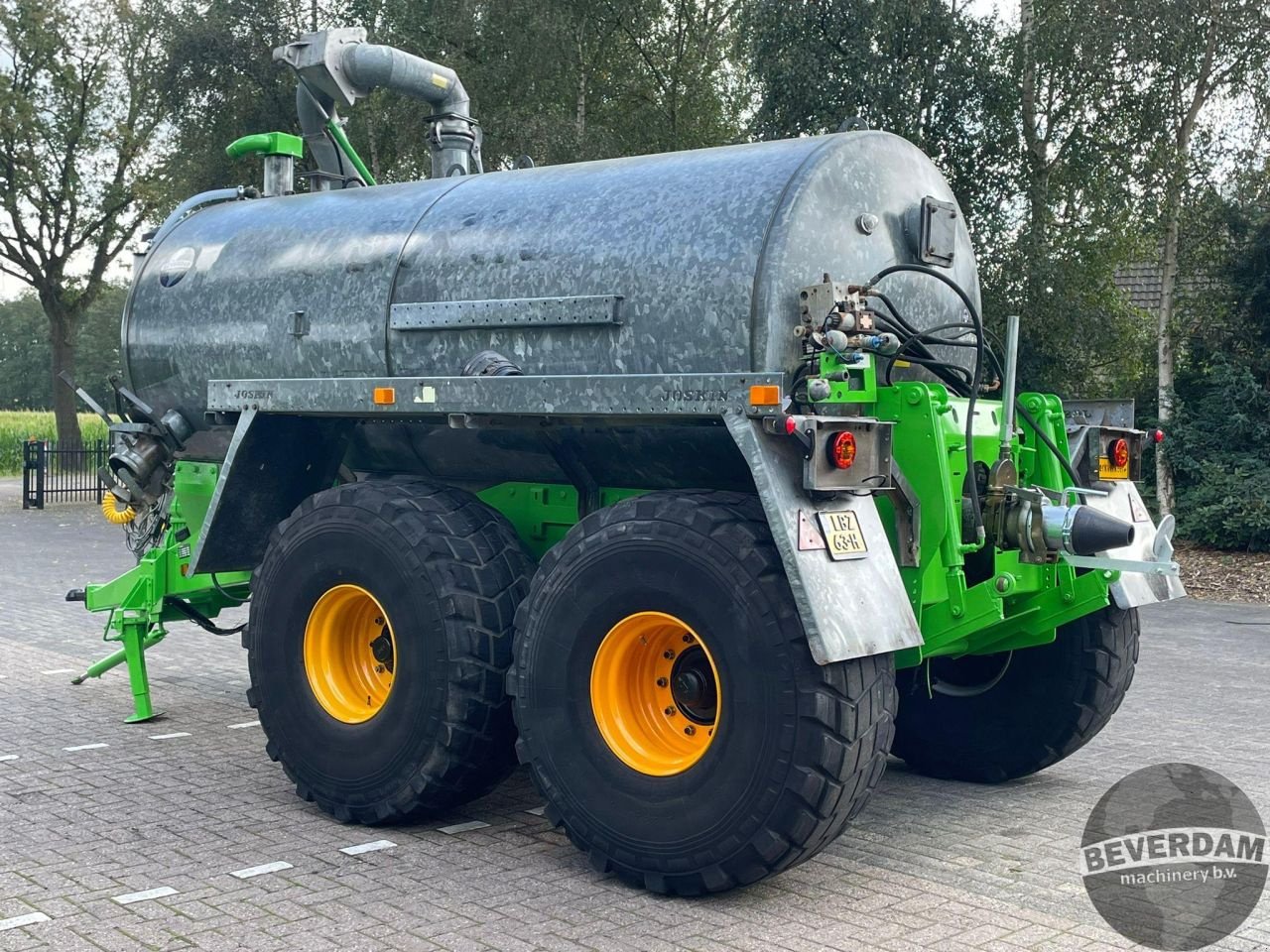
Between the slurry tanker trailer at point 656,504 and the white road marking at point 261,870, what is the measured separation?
504 millimetres

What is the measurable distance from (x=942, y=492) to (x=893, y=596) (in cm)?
43

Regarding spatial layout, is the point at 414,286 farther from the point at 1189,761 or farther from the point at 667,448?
the point at 1189,761

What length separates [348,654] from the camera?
17.8 feet

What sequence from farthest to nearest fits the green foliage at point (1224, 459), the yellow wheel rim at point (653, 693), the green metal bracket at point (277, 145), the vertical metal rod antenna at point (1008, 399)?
1. the green foliage at point (1224, 459)
2. the green metal bracket at point (277, 145)
3. the vertical metal rod antenna at point (1008, 399)
4. the yellow wheel rim at point (653, 693)

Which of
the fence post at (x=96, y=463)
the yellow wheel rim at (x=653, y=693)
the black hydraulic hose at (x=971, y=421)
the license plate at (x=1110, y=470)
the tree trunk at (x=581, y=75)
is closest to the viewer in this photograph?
the yellow wheel rim at (x=653, y=693)

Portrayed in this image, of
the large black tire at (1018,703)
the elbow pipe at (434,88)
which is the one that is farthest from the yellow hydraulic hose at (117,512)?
the large black tire at (1018,703)

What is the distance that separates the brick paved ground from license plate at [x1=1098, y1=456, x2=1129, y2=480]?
4.32 feet

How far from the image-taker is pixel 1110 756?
6359mm

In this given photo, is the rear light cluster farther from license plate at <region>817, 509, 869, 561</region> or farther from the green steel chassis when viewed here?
license plate at <region>817, 509, 869, 561</region>

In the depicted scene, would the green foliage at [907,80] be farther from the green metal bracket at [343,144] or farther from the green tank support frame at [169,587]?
the green tank support frame at [169,587]

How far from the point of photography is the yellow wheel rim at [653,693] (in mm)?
4422

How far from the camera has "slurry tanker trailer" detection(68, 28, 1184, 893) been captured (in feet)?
13.6

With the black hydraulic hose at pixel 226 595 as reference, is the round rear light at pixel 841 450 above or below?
above

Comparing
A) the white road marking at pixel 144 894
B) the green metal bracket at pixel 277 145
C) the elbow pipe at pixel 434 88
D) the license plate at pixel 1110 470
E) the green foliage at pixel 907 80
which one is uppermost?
the green foliage at pixel 907 80
